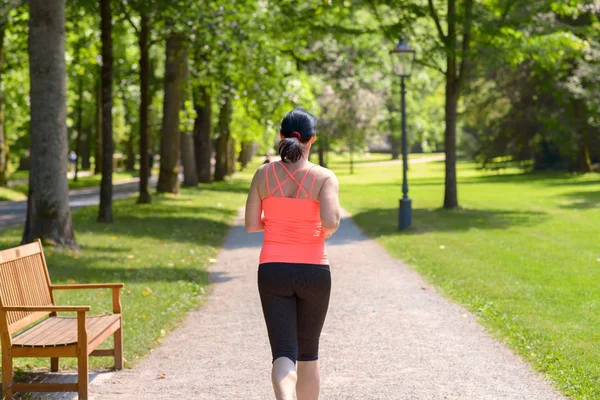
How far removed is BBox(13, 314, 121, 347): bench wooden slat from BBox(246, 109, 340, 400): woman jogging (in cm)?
208

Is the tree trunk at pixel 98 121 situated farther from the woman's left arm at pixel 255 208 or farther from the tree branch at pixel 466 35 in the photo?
the woman's left arm at pixel 255 208

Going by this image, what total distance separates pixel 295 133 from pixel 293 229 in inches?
19.8

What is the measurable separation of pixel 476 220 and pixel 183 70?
11.8 m

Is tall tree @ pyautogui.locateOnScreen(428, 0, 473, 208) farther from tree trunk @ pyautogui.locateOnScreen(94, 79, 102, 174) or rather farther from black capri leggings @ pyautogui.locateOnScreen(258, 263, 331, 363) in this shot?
tree trunk @ pyautogui.locateOnScreen(94, 79, 102, 174)

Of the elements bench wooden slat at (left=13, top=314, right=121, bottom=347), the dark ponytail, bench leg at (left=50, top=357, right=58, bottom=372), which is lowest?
bench leg at (left=50, top=357, right=58, bottom=372)

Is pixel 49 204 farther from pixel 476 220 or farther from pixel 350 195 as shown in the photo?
pixel 350 195

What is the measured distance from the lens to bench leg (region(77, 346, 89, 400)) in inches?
261

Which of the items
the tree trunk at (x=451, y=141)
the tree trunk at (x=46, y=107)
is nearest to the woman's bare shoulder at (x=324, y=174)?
the tree trunk at (x=46, y=107)

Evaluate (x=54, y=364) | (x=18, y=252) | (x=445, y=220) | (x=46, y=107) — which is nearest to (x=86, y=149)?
(x=445, y=220)

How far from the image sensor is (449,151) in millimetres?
28641

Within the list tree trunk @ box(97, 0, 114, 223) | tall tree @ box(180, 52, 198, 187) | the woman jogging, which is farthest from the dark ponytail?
tall tree @ box(180, 52, 198, 187)

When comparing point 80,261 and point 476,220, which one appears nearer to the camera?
point 80,261

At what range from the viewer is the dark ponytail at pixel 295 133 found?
16.9ft

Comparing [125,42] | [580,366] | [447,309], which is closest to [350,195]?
[125,42]
